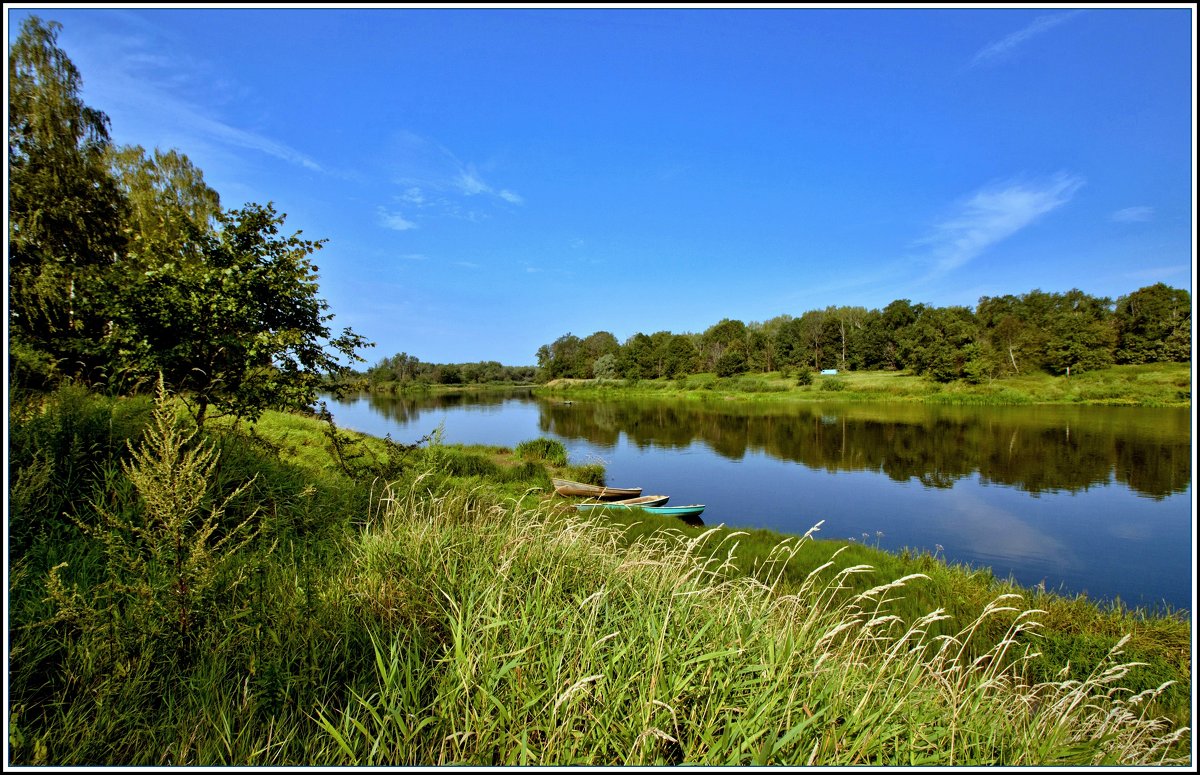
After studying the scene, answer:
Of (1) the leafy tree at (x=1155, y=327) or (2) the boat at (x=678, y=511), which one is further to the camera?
(1) the leafy tree at (x=1155, y=327)

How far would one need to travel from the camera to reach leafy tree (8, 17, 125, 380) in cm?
610

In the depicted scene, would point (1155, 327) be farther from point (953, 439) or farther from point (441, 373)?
point (441, 373)

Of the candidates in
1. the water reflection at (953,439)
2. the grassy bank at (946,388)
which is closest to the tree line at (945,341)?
the grassy bank at (946,388)

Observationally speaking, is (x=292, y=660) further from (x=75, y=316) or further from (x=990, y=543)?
(x=990, y=543)

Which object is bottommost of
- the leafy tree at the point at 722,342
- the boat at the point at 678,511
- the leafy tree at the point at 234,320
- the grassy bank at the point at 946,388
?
the boat at the point at 678,511

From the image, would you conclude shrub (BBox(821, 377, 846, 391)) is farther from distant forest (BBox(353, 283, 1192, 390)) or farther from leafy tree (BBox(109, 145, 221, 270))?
leafy tree (BBox(109, 145, 221, 270))

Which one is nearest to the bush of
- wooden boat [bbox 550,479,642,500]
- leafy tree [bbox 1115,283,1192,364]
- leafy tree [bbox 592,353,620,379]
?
wooden boat [bbox 550,479,642,500]

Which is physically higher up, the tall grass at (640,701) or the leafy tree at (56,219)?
the leafy tree at (56,219)

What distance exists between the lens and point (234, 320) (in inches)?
253

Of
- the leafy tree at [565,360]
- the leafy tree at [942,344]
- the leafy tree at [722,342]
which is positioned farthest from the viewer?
the leafy tree at [565,360]

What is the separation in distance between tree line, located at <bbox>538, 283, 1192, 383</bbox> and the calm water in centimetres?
1700

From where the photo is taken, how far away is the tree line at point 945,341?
5256 centimetres

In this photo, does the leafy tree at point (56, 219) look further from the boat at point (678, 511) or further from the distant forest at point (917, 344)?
the boat at point (678, 511)

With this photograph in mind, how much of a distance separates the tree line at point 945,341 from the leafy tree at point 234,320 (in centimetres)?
5914
